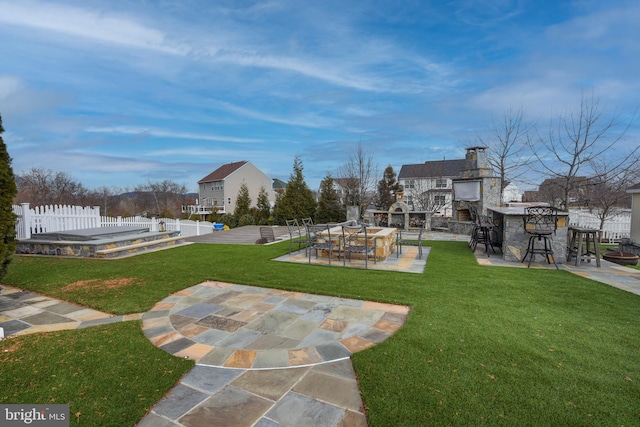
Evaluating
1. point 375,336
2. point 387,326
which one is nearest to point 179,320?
point 375,336

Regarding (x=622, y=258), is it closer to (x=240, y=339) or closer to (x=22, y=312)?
(x=240, y=339)

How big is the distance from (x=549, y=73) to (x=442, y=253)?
289 inches

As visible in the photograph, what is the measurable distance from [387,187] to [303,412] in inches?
1124

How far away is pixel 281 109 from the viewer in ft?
54.2

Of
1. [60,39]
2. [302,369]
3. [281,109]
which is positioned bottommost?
[302,369]

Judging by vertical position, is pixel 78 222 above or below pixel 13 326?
above

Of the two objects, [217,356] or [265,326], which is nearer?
[217,356]

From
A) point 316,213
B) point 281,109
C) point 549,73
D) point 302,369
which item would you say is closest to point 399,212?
point 316,213

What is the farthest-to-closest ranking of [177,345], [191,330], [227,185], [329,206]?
[227,185] < [329,206] < [191,330] < [177,345]

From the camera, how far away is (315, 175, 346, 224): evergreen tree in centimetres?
1903

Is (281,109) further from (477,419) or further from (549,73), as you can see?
(477,419)

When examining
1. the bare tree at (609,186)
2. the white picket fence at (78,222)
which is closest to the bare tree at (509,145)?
the bare tree at (609,186)

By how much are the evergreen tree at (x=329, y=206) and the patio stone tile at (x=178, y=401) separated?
1668 cm

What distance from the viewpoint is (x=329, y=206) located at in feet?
63.0
